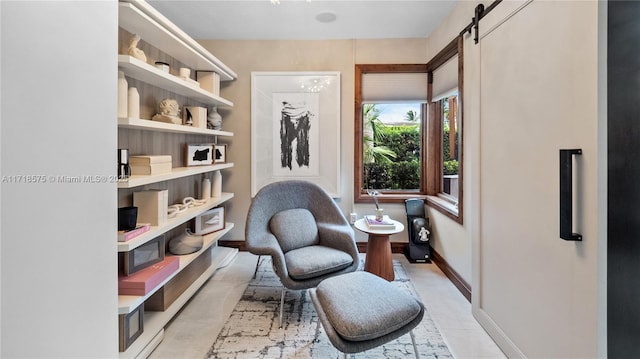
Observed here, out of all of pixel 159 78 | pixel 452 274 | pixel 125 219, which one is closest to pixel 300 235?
pixel 125 219

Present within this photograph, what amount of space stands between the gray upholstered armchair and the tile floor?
0.56m

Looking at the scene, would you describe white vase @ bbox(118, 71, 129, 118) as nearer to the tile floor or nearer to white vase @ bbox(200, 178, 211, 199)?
white vase @ bbox(200, 178, 211, 199)

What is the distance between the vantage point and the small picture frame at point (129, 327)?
1599 mm

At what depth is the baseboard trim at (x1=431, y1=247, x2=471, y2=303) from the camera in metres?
2.41

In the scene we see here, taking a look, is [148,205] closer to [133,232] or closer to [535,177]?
[133,232]

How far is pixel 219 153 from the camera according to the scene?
124 inches

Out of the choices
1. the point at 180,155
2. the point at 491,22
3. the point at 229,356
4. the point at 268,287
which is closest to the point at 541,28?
the point at 491,22

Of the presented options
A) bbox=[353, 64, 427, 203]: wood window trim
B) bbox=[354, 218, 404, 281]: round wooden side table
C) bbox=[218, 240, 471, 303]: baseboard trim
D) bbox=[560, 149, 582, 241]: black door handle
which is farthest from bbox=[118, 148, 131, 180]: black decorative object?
bbox=[353, 64, 427, 203]: wood window trim

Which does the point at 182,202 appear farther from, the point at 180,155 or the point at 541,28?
the point at 541,28

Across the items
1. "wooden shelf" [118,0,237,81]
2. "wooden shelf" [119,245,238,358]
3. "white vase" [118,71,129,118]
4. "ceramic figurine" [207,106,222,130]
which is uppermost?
"wooden shelf" [118,0,237,81]

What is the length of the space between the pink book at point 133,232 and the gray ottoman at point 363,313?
113cm

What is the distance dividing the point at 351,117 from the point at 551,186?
7.80 feet

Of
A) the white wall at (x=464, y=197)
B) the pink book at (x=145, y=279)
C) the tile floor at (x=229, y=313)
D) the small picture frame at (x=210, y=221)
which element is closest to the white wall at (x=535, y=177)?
the tile floor at (x=229, y=313)

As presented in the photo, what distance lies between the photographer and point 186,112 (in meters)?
2.63
